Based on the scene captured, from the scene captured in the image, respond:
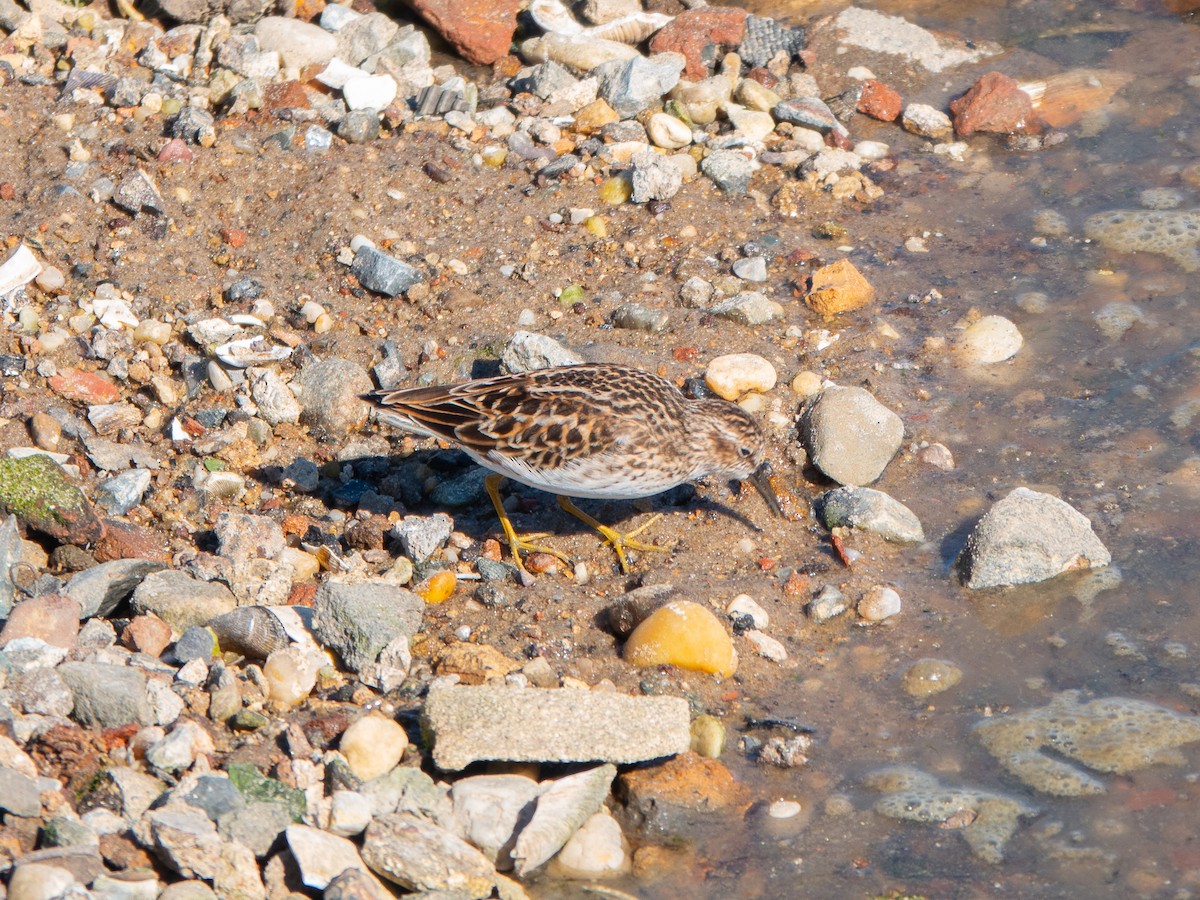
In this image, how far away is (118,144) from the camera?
9.20 m

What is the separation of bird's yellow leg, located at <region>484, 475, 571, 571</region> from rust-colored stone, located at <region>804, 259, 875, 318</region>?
250 cm

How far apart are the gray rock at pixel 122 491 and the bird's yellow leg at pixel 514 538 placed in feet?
6.18

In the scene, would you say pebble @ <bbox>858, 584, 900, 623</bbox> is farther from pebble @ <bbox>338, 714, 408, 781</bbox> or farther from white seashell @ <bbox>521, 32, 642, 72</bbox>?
white seashell @ <bbox>521, 32, 642, 72</bbox>

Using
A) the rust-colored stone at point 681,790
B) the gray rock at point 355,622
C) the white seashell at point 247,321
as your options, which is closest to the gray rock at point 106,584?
the gray rock at point 355,622

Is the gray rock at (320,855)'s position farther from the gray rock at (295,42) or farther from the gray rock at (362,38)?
the gray rock at (362,38)

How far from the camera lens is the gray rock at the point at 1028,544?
6863 millimetres

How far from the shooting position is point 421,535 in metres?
7.06

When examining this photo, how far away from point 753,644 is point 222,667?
2546 mm

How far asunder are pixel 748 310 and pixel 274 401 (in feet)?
9.80

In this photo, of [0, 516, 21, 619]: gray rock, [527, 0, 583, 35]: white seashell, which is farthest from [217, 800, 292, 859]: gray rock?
[527, 0, 583, 35]: white seashell

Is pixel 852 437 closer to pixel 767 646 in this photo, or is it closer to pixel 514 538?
pixel 767 646

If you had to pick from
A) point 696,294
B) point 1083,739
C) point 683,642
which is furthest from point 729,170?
point 1083,739

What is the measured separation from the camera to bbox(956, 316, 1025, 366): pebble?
8.34m

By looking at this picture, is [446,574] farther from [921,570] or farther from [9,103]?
[9,103]
